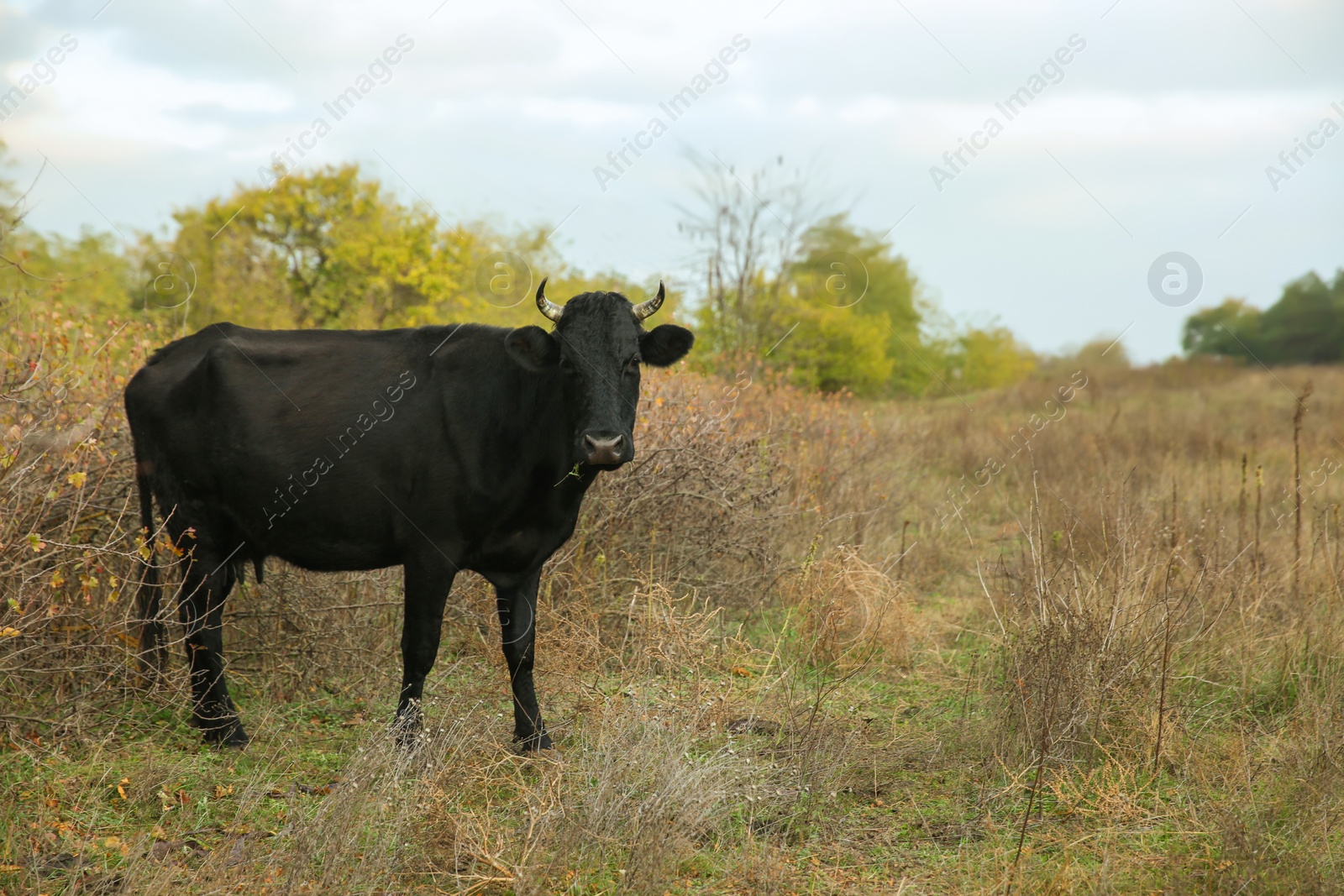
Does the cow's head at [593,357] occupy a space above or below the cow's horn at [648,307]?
below

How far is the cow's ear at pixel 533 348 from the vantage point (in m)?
4.94

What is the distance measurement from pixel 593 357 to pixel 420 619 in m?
1.57

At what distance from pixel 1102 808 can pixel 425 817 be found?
265cm

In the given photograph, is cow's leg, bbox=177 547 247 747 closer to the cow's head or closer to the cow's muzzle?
the cow's head

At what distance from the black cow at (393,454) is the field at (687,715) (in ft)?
1.04

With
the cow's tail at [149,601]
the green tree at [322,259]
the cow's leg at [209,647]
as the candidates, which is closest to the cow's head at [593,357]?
the cow's leg at [209,647]

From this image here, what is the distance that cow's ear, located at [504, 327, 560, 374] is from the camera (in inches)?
194

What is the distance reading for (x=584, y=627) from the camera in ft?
→ 19.8

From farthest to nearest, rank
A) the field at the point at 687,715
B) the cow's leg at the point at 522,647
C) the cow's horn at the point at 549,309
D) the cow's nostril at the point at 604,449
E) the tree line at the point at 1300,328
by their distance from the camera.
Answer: the tree line at the point at 1300,328, the cow's leg at the point at 522,647, the cow's horn at the point at 549,309, the cow's nostril at the point at 604,449, the field at the point at 687,715

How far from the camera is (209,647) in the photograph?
18.0ft

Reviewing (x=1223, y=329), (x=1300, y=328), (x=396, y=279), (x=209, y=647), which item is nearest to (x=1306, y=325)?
(x=1300, y=328)

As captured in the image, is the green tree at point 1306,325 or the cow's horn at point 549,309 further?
the green tree at point 1306,325

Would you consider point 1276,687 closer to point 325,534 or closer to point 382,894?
point 382,894

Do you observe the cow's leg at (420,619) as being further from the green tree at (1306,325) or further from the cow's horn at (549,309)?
the green tree at (1306,325)
